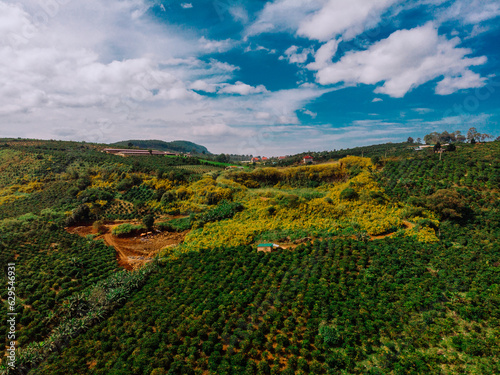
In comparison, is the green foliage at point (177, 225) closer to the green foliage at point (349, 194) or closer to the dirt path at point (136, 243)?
the dirt path at point (136, 243)

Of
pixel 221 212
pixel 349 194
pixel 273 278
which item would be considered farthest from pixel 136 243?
pixel 349 194

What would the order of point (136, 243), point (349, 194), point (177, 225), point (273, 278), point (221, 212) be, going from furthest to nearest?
point (177, 225) < point (221, 212) < point (349, 194) < point (136, 243) < point (273, 278)

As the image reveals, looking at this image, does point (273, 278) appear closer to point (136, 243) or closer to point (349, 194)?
point (349, 194)

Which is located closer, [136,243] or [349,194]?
[136,243]

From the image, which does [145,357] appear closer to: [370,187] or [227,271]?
[227,271]

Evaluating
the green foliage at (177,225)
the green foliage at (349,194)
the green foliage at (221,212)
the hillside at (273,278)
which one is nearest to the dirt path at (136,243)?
the hillside at (273,278)

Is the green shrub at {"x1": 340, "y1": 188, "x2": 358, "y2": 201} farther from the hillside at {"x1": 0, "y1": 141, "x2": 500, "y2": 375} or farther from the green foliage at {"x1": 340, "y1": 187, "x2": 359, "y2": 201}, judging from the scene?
the hillside at {"x1": 0, "y1": 141, "x2": 500, "y2": 375}

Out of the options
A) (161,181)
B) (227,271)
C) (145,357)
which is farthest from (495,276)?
(161,181)
